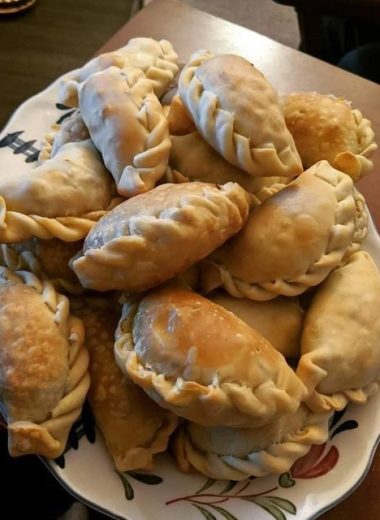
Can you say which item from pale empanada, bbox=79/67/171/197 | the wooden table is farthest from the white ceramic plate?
the wooden table

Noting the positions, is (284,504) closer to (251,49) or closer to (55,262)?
(55,262)

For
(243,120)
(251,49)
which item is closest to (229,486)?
(243,120)

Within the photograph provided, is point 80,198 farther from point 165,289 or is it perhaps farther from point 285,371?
point 285,371

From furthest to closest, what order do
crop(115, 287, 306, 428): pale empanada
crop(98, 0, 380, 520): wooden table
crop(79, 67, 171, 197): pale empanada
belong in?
crop(98, 0, 380, 520): wooden table → crop(79, 67, 171, 197): pale empanada → crop(115, 287, 306, 428): pale empanada

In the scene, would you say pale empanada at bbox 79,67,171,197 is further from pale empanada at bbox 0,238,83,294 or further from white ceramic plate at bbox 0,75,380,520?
white ceramic plate at bbox 0,75,380,520

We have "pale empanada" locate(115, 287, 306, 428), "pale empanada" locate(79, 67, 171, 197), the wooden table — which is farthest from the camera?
the wooden table

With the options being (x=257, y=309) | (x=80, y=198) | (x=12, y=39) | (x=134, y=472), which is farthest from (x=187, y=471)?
(x=12, y=39)

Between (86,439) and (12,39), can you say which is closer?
(86,439)

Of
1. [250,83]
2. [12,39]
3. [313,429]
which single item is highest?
[250,83]
